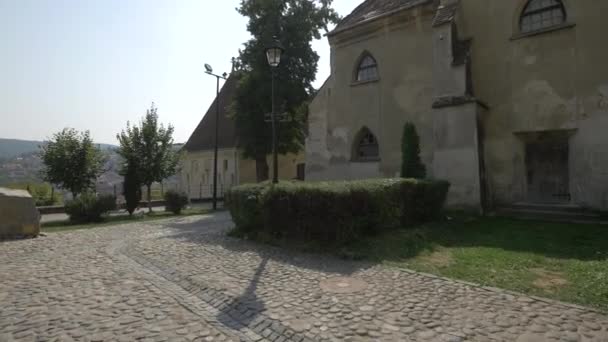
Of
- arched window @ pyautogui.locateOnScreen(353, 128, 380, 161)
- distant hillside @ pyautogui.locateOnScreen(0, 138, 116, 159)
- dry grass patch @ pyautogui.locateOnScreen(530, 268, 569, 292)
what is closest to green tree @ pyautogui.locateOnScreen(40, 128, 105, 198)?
arched window @ pyautogui.locateOnScreen(353, 128, 380, 161)

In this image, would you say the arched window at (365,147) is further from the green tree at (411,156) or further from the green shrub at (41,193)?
the green shrub at (41,193)

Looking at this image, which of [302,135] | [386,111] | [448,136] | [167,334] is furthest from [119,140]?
[167,334]

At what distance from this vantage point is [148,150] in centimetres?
1984

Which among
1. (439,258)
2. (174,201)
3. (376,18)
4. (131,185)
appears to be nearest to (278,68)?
(376,18)

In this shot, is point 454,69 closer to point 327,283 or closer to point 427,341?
point 327,283

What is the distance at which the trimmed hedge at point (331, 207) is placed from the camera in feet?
25.9

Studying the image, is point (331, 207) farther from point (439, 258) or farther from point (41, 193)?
point (41, 193)

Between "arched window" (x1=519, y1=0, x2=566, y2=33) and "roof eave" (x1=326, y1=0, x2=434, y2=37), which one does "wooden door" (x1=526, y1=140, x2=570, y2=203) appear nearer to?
"arched window" (x1=519, y1=0, x2=566, y2=33)

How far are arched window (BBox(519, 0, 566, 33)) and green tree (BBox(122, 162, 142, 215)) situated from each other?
19.1 metres

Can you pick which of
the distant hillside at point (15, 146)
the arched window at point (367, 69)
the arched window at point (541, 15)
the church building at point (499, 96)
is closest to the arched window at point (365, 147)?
the church building at point (499, 96)

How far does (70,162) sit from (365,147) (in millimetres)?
15740

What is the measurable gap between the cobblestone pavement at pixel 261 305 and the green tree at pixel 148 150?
1249cm

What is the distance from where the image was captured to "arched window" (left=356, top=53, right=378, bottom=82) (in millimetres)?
17484

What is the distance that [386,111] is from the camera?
1672cm
